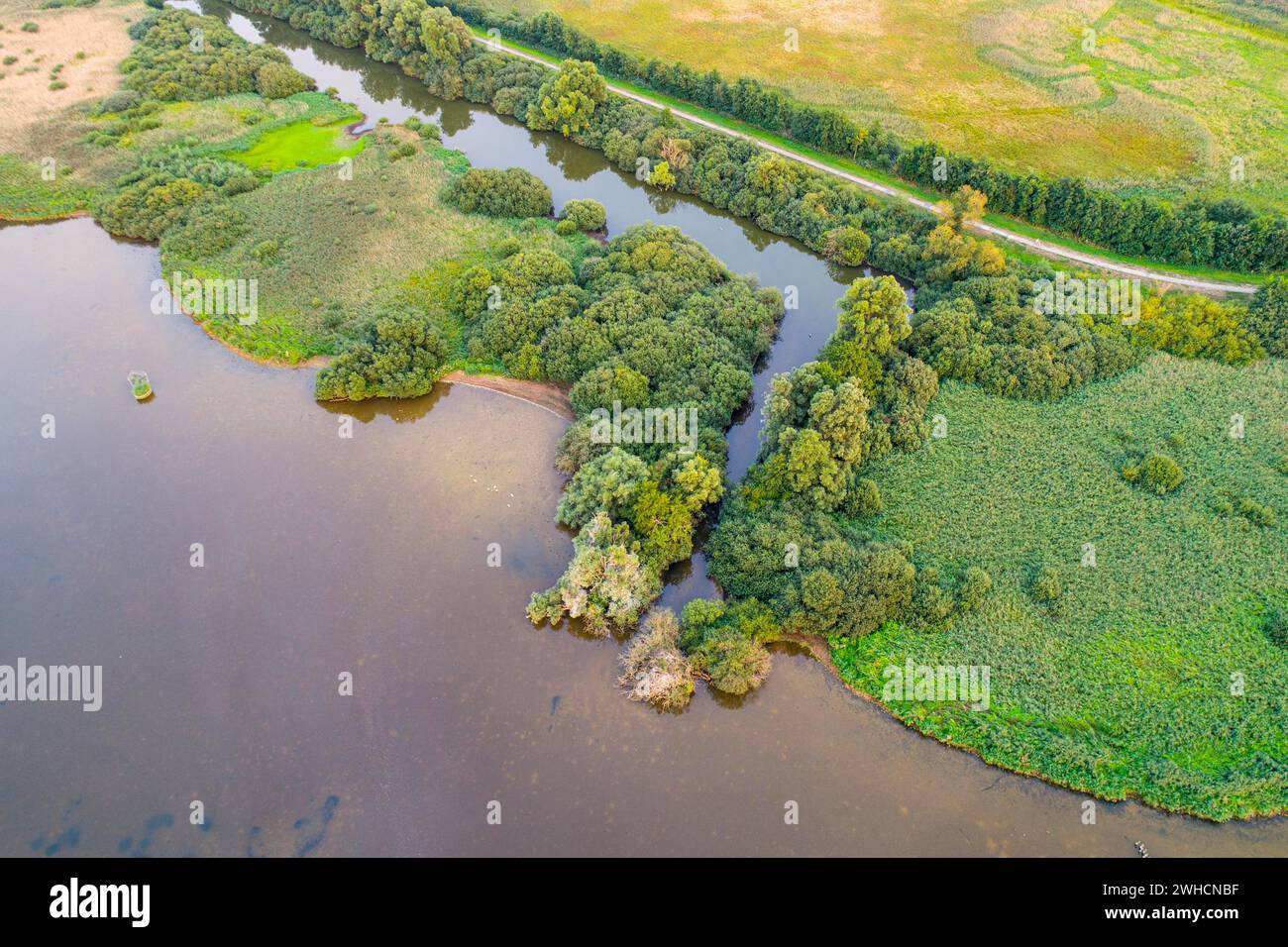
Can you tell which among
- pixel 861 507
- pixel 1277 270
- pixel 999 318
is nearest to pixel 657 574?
pixel 861 507

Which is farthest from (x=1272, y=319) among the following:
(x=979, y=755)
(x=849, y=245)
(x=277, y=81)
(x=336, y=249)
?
(x=277, y=81)

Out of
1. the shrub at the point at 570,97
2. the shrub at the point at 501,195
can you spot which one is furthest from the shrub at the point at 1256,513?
the shrub at the point at 570,97

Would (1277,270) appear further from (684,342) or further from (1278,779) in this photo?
(684,342)

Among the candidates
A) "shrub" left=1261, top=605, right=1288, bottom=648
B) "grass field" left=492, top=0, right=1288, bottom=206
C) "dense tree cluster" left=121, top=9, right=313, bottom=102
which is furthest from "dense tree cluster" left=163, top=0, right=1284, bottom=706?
"dense tree cluster" left=121, top=9, right=313, bottom=102

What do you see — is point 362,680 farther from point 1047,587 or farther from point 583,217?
point 583,217

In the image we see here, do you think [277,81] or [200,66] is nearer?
[277,81]

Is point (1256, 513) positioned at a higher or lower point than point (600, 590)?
higher

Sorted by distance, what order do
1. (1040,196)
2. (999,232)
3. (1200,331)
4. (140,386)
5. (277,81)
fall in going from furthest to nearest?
(277,81) < (999,232) < (1040,196) < (1200,331) < (140,386)
